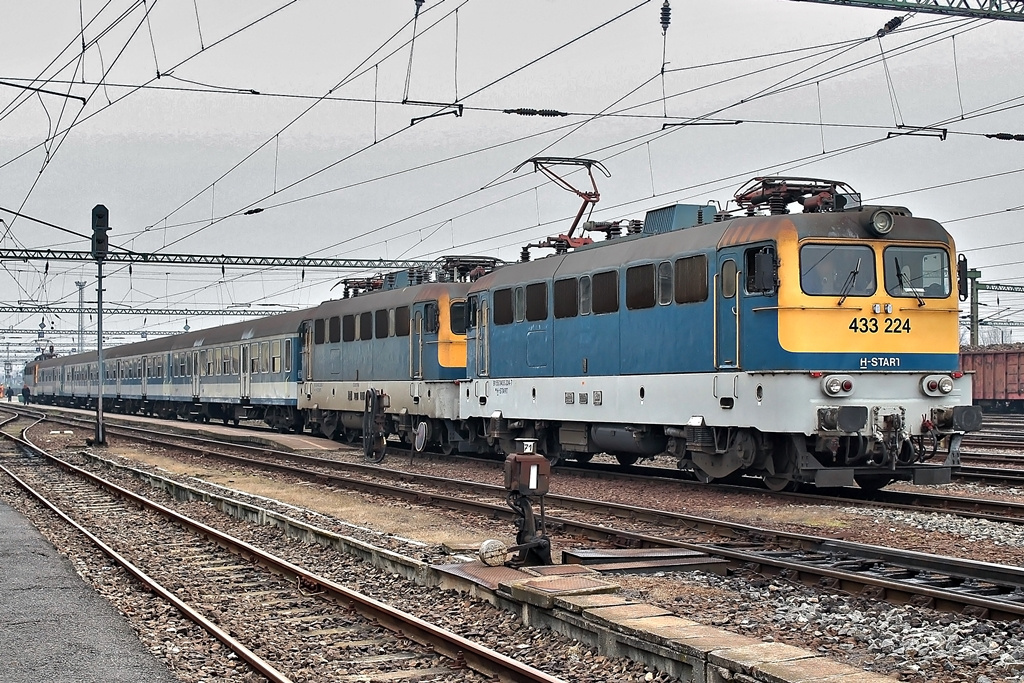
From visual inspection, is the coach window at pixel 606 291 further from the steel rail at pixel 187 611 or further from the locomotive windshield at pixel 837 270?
the steel rail at pixel 187 611

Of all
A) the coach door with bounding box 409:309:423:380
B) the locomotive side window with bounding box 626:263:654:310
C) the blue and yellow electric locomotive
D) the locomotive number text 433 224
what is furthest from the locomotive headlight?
the coach door with bounding box 409:309:423:380

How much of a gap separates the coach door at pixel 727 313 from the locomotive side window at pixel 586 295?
356cm

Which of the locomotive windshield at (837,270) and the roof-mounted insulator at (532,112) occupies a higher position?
the roof-mounted insulator at (532,112)

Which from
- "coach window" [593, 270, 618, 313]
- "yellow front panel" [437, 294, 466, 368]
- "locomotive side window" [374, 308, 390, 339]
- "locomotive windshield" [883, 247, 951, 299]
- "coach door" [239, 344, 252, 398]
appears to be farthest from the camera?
"coach door" [239, 344, 252, 398]

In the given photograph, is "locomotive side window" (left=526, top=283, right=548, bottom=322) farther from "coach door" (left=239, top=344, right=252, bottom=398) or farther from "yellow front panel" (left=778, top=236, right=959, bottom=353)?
"coach door" (left=239, top=344, right=252, bottom=398)

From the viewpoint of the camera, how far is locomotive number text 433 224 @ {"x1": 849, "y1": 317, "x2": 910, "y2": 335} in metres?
15.4

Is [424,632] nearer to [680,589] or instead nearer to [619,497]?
[680,589]

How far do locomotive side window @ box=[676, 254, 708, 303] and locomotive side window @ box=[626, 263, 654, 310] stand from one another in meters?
0.76

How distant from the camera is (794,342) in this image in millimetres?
15148

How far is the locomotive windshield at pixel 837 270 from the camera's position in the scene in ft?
50.4

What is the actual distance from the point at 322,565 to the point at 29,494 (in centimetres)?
1007

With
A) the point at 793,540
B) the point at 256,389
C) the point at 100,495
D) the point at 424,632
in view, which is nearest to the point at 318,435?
the point at 256,389

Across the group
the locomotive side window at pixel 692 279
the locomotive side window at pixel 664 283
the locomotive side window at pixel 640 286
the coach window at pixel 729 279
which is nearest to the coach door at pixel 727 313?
the coach window at pixel 729 279

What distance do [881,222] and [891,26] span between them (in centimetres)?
495
